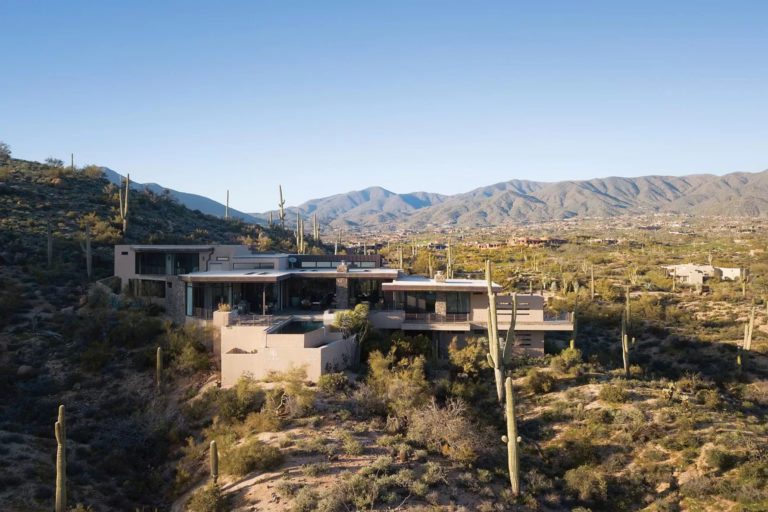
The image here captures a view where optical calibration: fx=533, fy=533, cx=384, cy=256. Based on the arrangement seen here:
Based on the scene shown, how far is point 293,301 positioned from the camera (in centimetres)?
3194

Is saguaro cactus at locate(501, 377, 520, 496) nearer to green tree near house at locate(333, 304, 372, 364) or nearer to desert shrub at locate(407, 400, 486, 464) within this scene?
desert shrub at locate(407, 400, 486, 464)

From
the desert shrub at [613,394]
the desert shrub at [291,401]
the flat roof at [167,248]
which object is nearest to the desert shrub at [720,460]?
the desert shrub at [613,394]

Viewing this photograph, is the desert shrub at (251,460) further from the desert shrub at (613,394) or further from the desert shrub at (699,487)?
the desert shrub at (613,394)

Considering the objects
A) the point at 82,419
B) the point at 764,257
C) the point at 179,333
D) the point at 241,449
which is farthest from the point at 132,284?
the point at 764,257

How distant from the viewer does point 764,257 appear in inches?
2707

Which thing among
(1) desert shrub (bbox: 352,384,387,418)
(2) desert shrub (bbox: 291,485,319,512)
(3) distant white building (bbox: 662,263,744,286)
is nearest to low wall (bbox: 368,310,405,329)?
(1) desert shrub (bbox: 352,384,387,418)

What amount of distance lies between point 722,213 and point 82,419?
22674 centimetres

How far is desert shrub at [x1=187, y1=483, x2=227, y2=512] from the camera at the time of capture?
15023 mm

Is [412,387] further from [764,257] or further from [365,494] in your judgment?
[764,257]

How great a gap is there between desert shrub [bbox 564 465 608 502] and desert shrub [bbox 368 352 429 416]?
5.87 metres

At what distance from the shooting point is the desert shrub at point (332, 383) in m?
21.8

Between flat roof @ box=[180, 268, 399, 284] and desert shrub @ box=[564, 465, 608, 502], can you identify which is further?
flat roof @ box=[180, 268, 399, 284]

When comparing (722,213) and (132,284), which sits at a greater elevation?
(722,213)

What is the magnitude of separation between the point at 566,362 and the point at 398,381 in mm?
9767
